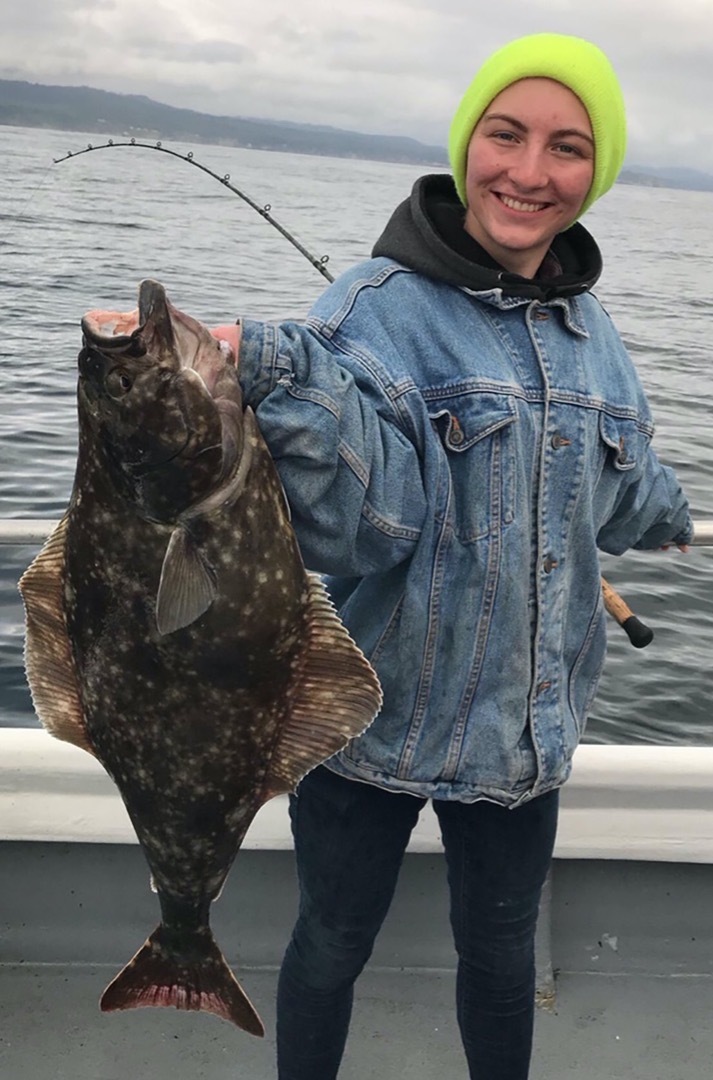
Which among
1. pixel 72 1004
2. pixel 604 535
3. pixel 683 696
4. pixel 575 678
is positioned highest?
pixel 604 535

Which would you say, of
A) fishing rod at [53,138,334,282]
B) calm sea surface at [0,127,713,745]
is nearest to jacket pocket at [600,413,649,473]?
fishing rod at [53,138,334,282]

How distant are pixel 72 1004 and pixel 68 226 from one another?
27436mm

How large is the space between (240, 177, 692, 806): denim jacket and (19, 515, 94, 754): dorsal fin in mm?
461

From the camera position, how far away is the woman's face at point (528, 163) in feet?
7.11

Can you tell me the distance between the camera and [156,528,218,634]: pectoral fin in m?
1.74

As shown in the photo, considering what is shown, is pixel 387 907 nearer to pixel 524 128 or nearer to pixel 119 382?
pixel 119 382

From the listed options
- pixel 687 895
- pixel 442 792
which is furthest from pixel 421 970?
pixel 442 792

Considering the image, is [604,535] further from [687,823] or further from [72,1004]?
[72,1004]

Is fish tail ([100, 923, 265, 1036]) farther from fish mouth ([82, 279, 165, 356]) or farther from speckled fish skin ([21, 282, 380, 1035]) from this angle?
fish mouth ([82, 279, 165, 356])

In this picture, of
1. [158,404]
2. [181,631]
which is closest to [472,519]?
[181,631]

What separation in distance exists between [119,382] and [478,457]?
0.80 meters

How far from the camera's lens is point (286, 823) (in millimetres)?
3178

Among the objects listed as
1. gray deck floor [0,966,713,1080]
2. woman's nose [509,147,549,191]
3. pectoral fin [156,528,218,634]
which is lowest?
gray deck floor [0,966,713,1080]

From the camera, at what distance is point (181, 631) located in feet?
6.14
